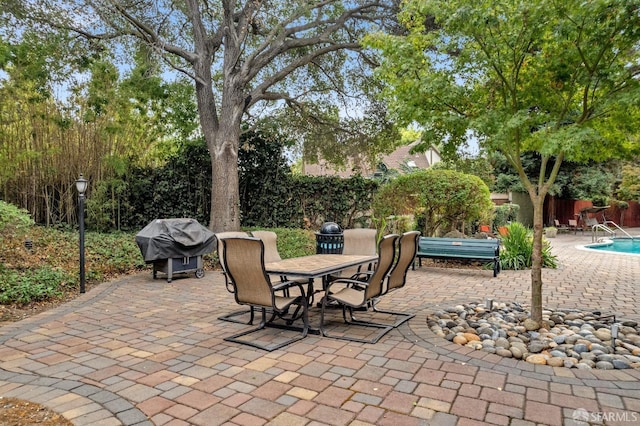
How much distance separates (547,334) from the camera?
3.90 metres

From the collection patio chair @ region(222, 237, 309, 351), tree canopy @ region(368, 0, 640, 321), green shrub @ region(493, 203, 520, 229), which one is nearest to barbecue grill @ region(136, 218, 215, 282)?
patio chair @ region(222, 237, 309, 351)

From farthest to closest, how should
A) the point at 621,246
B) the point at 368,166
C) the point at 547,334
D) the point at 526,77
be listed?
the point at 621,246 < the point at 368,166 < the point at 526,77 < the point at 547,334

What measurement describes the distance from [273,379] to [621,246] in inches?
627

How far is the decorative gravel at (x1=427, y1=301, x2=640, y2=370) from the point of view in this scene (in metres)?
3.32

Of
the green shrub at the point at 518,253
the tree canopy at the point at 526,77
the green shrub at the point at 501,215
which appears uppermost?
the tree canopy at the point at 526,77

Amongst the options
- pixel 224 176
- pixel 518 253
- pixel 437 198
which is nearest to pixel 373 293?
pixel 437 198

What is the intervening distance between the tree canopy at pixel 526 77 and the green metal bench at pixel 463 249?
3.34 metres

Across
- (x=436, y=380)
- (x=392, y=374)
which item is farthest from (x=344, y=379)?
(x=436, y=380)

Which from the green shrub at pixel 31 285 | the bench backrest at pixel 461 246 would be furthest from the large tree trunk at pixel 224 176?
the bench backrest at pixel 461 246

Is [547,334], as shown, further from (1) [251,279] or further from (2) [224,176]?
(2) [224,176]

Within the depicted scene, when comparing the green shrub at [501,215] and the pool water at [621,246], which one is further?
the green shrub at [501,215]

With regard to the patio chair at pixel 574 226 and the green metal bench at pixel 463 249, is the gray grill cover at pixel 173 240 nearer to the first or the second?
the green metal bench at pixel 463 249

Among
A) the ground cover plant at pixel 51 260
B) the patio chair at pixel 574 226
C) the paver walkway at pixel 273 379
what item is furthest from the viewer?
the patio chair at pixel 574 226

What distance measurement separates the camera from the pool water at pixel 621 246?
13.6m
